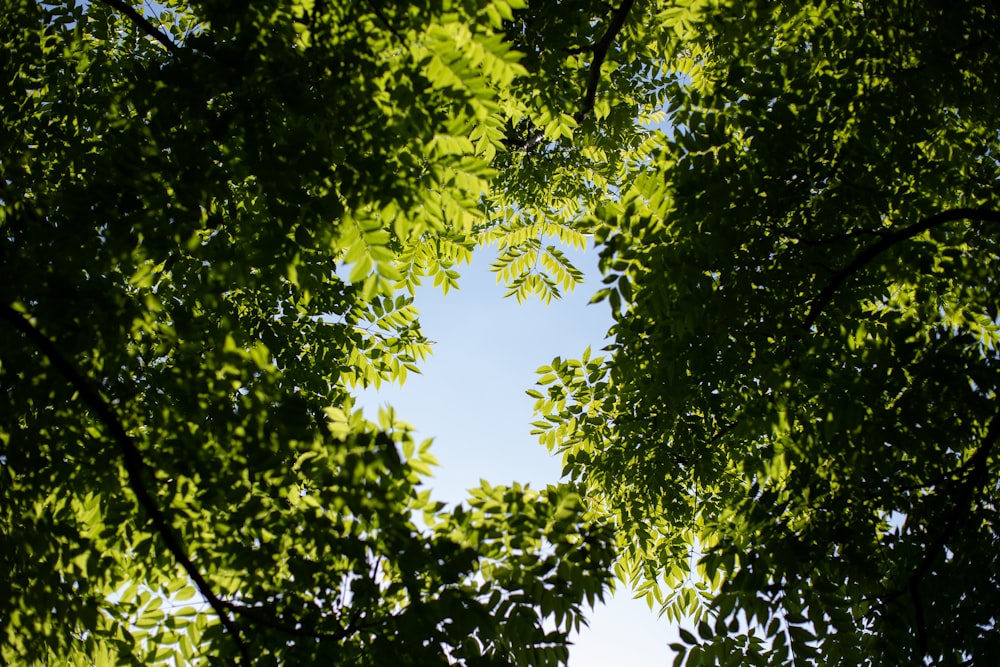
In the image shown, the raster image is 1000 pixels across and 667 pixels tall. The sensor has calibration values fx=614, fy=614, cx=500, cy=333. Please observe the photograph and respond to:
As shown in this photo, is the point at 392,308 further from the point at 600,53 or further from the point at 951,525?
the point at 951,525

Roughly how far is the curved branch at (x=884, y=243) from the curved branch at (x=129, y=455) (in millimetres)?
4408

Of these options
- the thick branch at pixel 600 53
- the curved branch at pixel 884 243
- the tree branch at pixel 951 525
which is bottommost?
the tree branch at pixel 951 525

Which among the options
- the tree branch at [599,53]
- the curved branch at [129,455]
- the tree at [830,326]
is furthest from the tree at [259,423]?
the tree branch at [599,53]

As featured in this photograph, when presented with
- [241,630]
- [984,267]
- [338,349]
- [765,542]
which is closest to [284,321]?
[338,349]

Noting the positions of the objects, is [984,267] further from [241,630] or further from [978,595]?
[241,630]

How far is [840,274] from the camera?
4559 millimetres

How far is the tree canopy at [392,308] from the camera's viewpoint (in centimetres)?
310

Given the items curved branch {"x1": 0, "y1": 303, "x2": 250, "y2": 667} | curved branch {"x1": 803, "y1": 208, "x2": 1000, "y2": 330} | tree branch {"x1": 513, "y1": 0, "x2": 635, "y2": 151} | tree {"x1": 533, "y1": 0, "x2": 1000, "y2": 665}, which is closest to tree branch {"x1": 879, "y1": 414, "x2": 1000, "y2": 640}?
tree {"x1": 533, "y1": 0, "x2": 1000, "y2": 665}

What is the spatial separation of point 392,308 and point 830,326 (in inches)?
157

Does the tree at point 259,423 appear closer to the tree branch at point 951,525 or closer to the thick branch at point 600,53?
the tree branch at point 951,525

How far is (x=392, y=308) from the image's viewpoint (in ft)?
20.4

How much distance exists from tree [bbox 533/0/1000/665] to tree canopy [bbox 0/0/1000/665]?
0.09ft

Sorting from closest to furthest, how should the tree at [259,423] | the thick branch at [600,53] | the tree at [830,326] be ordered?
the tree at [259,423]
the tree at [830,326]
the thick branch at [600,53]

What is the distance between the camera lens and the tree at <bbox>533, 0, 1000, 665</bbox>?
390cm
